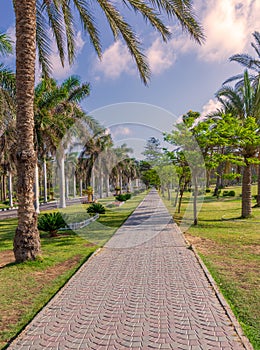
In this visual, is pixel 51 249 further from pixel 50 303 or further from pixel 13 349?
pixel 13 349

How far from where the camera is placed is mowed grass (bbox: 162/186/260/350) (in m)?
4.56

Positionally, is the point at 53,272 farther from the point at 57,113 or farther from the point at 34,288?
the point at 57,113

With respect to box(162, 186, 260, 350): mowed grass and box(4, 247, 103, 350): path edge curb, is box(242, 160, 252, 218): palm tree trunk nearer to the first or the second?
box(162, 186, 260, 350): mowed grass

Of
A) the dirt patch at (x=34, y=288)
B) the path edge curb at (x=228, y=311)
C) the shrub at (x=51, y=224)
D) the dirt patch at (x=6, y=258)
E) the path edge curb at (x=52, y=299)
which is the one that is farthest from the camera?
the shrub at (x=51, y=224)

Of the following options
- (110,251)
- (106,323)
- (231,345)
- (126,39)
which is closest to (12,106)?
(126,39)

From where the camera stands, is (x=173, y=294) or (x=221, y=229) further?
(x=221, y=229)

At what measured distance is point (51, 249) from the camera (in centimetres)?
974

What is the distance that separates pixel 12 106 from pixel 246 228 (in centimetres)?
1155

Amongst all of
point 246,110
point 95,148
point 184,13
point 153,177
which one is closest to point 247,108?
point 246,110

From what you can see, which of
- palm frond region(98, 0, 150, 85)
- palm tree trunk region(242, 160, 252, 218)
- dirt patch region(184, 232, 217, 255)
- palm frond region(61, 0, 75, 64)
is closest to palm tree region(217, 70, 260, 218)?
palm tree trunk region(242, 160, 252, 218)

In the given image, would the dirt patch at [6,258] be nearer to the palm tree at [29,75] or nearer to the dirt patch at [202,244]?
the palm tree at [29,75]

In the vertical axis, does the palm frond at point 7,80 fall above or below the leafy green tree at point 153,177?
above

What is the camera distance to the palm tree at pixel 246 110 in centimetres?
1540

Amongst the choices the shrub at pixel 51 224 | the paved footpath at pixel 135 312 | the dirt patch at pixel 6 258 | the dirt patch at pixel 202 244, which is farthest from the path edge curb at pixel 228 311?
the shrub at pixel 51 224
